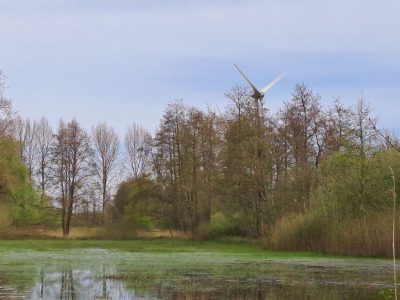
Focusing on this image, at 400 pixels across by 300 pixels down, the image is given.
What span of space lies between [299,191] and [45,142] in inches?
1321

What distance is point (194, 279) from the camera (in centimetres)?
1725

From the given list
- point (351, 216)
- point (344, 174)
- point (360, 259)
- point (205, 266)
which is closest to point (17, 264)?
point (205, 266)

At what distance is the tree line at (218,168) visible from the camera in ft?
114

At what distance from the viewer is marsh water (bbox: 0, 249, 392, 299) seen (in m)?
14.0

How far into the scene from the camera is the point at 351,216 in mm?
30109

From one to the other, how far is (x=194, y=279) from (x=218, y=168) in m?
33.2

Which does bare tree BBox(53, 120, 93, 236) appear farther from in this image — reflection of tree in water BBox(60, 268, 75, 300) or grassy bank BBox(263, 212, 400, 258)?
reflection of tree in water BBox(60, 268, 75, 300)

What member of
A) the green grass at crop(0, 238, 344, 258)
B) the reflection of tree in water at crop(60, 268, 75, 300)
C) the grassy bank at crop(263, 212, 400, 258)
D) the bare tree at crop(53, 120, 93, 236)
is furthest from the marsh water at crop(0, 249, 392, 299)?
the bare tree at crop(53, 120, 93, 236)

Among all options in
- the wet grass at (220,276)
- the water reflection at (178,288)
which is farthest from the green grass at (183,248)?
the water reflection at (178,288)

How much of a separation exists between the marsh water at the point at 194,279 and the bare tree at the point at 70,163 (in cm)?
3469

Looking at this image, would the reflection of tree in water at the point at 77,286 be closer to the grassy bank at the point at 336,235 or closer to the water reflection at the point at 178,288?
the water reflection at the point at 178,288

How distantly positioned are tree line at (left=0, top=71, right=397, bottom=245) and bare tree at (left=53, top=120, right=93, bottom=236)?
0.09 metres

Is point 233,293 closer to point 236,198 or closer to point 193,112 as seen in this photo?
point 236,198

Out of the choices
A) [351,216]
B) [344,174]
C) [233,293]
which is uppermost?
[344,174]
